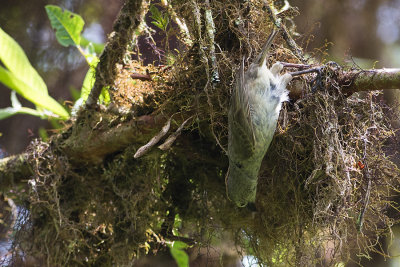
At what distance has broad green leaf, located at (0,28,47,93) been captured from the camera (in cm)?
205

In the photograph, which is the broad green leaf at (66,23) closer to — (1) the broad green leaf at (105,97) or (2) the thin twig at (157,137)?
(1) the broad green leaf at (105,97)

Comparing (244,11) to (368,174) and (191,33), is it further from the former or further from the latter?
(368,174)

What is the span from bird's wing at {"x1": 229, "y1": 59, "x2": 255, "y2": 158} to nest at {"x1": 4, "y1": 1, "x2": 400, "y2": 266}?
0.11 metres

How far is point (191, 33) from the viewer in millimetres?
1474

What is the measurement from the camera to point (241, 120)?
121cm

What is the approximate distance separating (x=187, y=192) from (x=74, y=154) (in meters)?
0.57

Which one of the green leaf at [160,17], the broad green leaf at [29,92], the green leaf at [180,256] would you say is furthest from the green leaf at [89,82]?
the green leaf at [180,256]

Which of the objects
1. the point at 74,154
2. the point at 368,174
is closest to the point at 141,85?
the point at 74,154

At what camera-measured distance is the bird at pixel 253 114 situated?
3.96ft

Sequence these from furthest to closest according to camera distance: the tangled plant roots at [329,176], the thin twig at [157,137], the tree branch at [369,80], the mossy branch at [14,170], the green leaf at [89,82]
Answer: the mossy branch at [14,170] < the green leaf at [89,82] < the thin twig at [157,137] < the tangled plant roots at [329,176] < the tree branch at [369,80]

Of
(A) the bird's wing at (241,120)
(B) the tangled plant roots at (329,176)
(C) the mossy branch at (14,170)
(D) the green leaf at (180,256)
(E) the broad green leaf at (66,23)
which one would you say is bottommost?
(D) the green leaf at (180,256)

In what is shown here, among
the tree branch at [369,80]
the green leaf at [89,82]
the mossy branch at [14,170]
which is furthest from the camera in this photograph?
the mossy branch at [14,170]

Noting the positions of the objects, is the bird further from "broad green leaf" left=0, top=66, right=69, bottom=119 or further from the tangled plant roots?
"broad green leaf" left=0, top=66, right=69, bottom=119

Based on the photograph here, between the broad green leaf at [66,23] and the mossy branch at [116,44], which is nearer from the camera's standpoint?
the mossy branch at [116,44]
